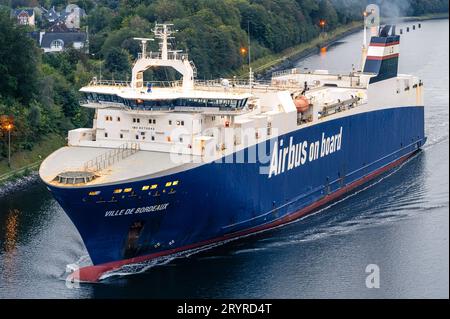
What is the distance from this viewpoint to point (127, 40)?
83688mm

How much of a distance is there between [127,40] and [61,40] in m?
13.7

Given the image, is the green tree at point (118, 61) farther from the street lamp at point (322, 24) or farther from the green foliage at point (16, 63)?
the street lamp at point (322, 24)

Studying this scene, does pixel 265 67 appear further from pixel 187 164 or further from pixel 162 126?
pixel 187 164

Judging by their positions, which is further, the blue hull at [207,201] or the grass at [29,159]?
the grass at [29,159]

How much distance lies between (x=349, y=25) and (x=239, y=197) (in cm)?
7445

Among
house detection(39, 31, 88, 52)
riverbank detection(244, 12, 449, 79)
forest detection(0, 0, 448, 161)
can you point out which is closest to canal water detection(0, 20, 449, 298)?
forest detection(0, 0, 448, 161)

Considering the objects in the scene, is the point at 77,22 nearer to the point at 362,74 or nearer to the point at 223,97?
the point at 362,74

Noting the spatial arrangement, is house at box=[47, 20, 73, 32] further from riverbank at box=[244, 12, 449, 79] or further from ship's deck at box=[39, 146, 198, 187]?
ship's deck at box=[39, 146, 198, 187]

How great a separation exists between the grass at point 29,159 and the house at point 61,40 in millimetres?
27004

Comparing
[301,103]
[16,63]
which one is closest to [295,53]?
[16,63]

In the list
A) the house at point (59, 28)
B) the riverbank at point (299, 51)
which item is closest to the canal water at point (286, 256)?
the riverbank at point (299, 51)

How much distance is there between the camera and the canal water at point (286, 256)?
41697 mm

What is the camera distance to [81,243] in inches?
1843

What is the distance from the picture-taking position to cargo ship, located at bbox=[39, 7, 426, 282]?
42562 millimetres
